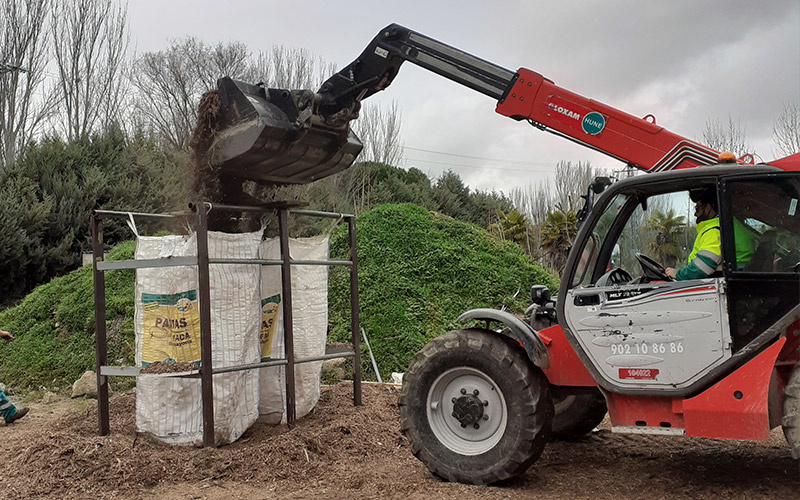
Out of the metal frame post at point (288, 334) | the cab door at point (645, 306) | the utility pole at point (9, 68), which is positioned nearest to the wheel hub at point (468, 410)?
the cab door at point (645, 306)

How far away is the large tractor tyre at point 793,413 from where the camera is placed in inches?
153

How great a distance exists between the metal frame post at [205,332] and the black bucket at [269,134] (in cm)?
62

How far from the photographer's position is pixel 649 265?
488 centimetres

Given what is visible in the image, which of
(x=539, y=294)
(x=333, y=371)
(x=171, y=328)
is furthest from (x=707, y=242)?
(x=333, y=371)

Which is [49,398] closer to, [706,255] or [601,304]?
[601,304]

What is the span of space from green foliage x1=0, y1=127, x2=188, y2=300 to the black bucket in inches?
299

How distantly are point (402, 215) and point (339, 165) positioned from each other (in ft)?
19.4

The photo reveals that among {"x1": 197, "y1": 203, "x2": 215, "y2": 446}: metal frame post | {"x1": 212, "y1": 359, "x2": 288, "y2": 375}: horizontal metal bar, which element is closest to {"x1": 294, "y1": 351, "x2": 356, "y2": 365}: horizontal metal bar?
{"x1": 212, "y1": 359, "x2": 288, "y2": 375}: horizontal metal bar

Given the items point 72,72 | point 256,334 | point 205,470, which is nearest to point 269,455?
point 205,470

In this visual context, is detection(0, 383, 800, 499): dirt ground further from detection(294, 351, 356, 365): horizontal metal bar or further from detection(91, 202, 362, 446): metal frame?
detection(294, 351, 356, 365): horizontal metal bar

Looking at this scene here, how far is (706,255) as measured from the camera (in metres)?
4.42

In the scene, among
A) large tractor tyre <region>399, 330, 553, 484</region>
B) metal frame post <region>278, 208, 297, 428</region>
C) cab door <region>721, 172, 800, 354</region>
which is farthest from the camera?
metal frame post <region>278, 208, 297, 428</region>

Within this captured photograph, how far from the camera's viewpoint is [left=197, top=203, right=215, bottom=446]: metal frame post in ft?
17.8

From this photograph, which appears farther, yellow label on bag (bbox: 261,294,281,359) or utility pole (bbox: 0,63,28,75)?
utility pole (bbox: 0,63,28,75)
